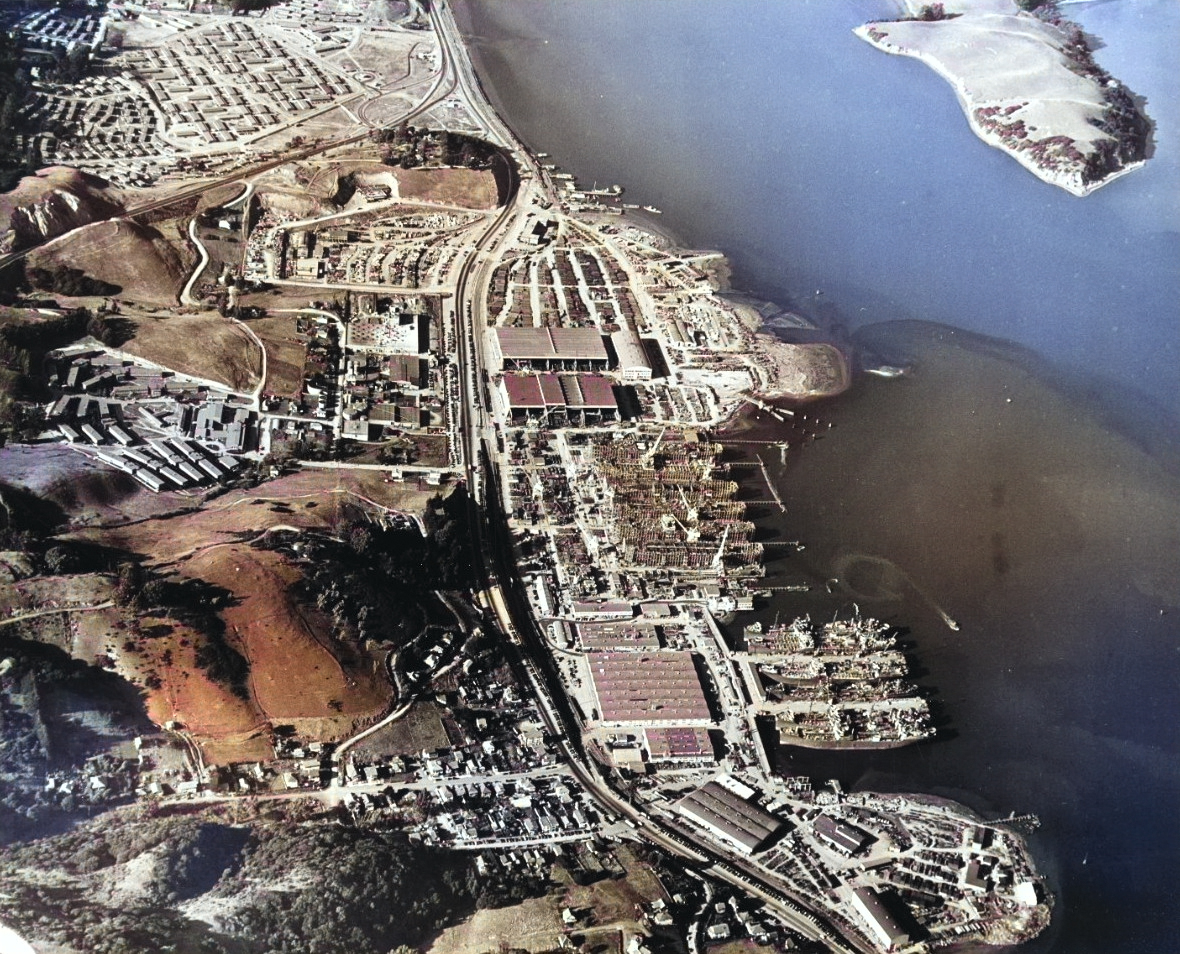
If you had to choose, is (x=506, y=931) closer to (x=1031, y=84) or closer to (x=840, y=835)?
(x=840, y=835)

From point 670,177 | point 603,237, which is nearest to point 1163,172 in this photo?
point 670,177

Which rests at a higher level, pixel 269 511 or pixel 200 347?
pixel 200 347

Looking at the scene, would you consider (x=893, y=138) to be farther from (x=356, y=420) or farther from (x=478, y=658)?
(x=478, y=658)

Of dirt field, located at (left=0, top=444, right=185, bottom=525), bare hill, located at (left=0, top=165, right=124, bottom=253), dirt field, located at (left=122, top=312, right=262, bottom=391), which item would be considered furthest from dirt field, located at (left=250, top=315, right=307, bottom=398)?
bare hill, located at (left=0, top=165, right=124, bottom=253)

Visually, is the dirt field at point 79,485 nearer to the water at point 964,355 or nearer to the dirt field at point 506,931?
the dirt field at point 506,931

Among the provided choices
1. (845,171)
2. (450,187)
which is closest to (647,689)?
(450,187)

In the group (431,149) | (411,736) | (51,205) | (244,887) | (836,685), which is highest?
(431,149)
